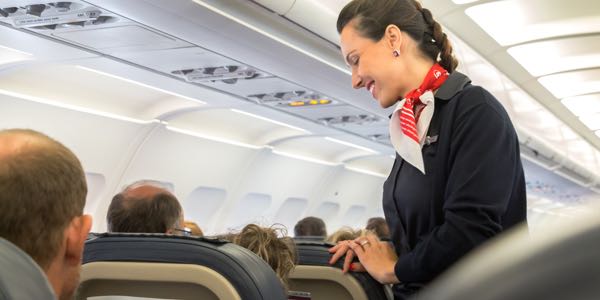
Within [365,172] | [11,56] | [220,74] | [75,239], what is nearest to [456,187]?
[75,239]

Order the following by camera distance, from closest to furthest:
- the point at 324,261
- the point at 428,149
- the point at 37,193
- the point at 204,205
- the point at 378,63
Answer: the point at 37,193 < the point at 428,149 < the point at 378,63 < the point at 324,261 < the point at 204,205

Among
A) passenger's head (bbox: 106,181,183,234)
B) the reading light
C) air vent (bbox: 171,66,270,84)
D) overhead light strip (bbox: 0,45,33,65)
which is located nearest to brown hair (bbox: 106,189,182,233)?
passenger's head (bbox: 106,181,183,234)

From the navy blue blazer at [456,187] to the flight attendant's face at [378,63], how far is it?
0.52 feet

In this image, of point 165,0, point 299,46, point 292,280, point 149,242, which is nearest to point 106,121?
point 299,46

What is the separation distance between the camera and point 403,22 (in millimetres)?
1969

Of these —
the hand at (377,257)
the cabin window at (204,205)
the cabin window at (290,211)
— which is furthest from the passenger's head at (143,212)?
the cabin window at (290,211)

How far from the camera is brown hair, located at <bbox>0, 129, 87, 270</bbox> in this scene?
1.02 metres

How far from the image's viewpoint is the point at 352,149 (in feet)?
38.6

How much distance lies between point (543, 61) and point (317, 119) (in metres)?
2.85

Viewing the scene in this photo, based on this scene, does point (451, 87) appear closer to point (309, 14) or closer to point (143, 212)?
point (143, 212)

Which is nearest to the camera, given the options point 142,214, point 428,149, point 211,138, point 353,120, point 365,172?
point 428,149

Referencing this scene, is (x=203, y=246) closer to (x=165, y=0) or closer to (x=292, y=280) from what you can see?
(x=292, y=280)

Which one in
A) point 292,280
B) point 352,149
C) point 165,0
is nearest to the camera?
point 292,280

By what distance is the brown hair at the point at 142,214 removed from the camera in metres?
2.99
